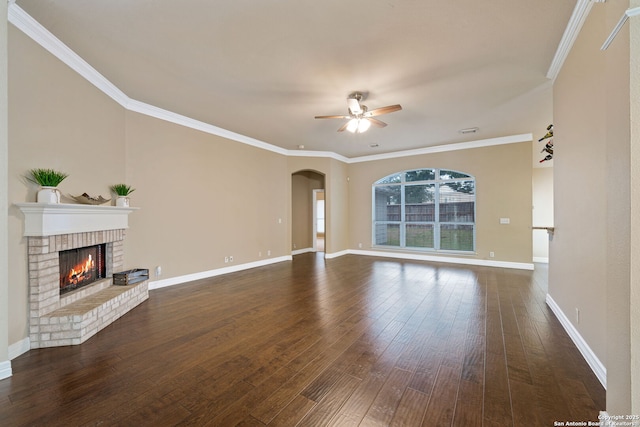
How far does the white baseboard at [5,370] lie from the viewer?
192cm

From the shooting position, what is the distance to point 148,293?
3916mm

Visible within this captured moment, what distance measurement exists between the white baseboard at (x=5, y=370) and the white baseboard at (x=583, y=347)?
4.48 metres

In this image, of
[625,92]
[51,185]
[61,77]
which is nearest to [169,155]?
[61,77]

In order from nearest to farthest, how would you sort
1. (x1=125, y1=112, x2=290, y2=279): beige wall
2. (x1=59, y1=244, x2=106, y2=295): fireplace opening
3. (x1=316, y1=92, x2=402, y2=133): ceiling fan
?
(x1=59, y1=244, x2=106, y2=295): fireplace opening < (x1=316, y1=92, x2=402, y2=133): ceiling fan < (x1=125, y1=112, x2=290, y2=279): beige wall

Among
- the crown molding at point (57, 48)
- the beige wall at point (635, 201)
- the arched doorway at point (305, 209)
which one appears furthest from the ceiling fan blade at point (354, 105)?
the arched doorway at point (305, 209)

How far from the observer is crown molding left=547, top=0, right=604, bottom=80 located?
210 centimetres

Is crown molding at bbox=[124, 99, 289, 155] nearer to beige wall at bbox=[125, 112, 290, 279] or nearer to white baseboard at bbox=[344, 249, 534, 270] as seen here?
beige wall at bbox=[125, 112, 290, 279]

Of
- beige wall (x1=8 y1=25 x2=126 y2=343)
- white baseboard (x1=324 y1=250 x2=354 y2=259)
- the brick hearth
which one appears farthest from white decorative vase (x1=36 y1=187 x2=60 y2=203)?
white baseboard (x1=324 y1=250 x2=354 y2=259)

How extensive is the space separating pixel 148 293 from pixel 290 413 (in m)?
3.41

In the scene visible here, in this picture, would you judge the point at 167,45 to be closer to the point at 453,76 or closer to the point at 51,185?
the point at 51,185

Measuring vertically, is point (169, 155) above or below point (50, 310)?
above

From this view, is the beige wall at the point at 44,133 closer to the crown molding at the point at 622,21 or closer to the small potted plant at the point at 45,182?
the small potted plant at the point at 45,182

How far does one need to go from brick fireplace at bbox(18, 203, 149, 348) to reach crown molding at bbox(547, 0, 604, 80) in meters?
5.08

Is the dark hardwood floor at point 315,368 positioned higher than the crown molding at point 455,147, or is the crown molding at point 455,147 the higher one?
the crown molding at point 455,147
